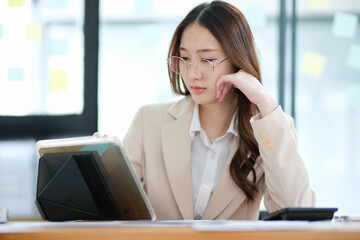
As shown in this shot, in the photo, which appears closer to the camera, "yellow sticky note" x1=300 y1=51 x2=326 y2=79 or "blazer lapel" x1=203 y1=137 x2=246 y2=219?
"blazer lapel" x1=203 y1=137 x2=246 y2=219

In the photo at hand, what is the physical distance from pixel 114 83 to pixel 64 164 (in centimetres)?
194

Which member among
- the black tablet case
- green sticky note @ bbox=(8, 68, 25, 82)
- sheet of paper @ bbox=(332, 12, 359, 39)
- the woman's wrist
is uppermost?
sheet of paper @ bbox=(332, 12, 359, 39)

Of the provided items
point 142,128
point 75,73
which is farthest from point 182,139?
point 75,73

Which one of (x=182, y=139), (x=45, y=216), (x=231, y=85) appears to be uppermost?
(x=231, y=85)

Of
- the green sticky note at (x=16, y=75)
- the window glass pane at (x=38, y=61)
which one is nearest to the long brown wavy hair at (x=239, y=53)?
the window glass pane at (x=38, y=61)

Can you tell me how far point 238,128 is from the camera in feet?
6.01

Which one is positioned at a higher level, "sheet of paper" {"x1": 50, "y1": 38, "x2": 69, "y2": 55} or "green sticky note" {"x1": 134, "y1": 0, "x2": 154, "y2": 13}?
"green sticky note" {"x1": 134, "y1": 0, "x2": 154, "y2": 13}

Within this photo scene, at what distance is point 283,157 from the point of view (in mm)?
1586

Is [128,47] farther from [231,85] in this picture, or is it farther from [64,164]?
[64,164]

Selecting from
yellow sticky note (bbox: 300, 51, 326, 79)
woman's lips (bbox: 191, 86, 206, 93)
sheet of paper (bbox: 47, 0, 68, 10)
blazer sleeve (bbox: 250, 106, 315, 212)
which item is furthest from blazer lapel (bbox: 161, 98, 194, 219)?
yellow sticky note (bbox: 300, 51, 326, 79)

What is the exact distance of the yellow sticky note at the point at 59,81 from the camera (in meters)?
2.94

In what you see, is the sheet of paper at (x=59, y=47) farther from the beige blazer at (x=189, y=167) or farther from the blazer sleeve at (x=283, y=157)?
the blazer sleeve at (x=283, y=157)

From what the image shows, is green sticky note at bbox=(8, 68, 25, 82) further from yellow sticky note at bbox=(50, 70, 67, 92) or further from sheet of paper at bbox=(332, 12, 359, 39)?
sheet of paper at bbox=(332, 12, 359, 39)

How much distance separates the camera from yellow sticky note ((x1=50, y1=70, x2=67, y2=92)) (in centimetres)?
294
